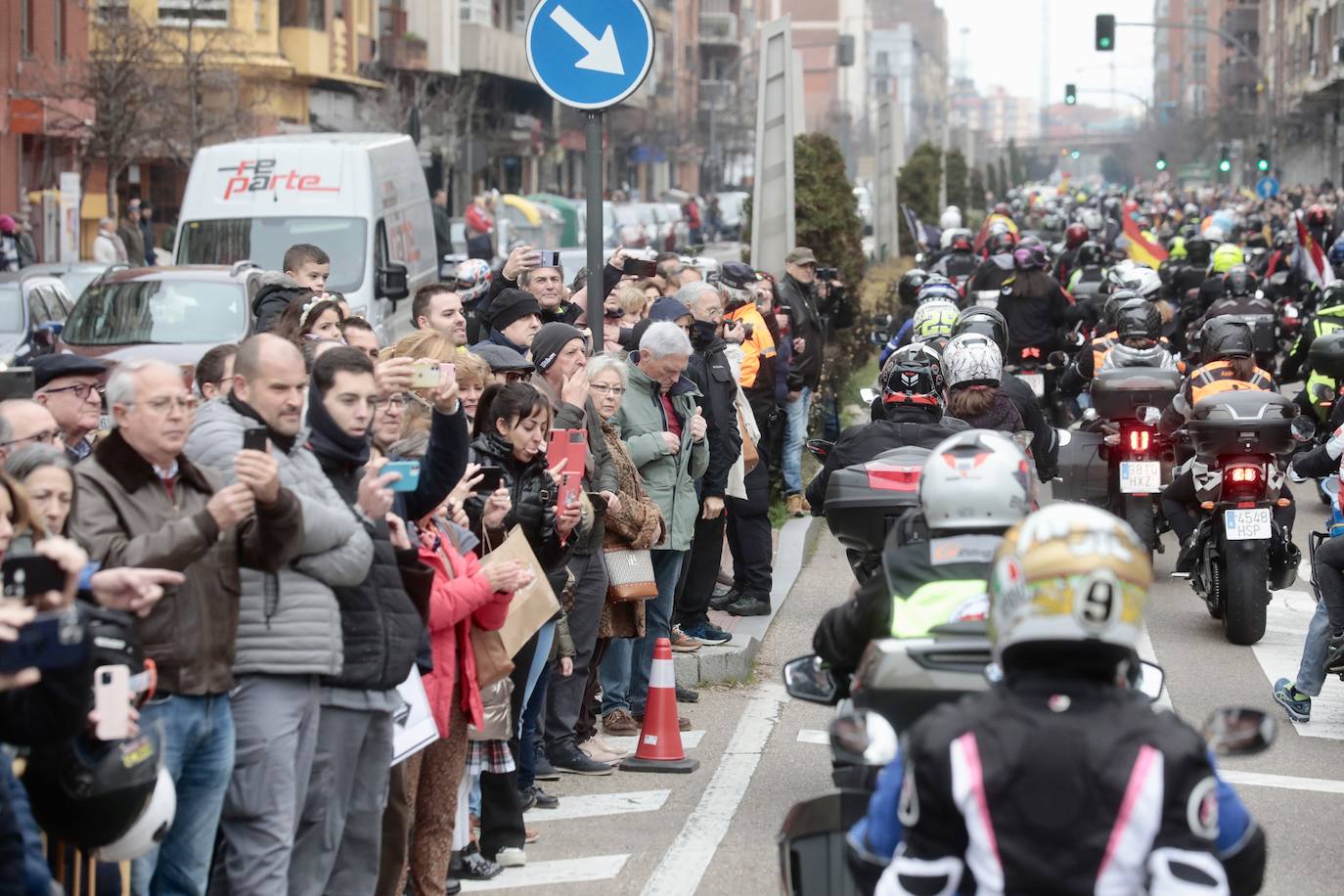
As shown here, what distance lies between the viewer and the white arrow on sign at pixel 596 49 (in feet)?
30.1

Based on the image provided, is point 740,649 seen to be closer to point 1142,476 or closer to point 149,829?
point 1142,476

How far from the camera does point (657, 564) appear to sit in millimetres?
9609

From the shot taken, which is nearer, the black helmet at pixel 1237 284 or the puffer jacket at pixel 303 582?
the puffer jacket at pixel 303 582

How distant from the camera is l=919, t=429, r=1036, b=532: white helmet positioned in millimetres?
4883

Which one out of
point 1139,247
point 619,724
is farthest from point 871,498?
point 1139,247

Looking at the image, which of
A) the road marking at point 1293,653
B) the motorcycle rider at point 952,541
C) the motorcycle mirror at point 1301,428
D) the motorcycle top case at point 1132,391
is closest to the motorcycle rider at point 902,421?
the road marking at point 1293,653

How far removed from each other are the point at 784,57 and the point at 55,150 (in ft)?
80.7

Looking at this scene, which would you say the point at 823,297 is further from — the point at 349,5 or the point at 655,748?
the point at 349,5

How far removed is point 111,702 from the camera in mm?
4754

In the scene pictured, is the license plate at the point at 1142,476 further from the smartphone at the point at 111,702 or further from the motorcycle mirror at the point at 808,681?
the smartphone at the point at 111,702

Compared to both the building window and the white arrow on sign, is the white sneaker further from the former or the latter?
the building window

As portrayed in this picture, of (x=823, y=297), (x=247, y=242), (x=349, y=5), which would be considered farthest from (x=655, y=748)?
(x=349, y=5)

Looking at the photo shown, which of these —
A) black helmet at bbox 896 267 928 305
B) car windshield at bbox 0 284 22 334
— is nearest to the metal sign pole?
black helmet at bbox 896 267 928 305

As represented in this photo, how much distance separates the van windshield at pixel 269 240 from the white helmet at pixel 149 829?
51.0 ft
